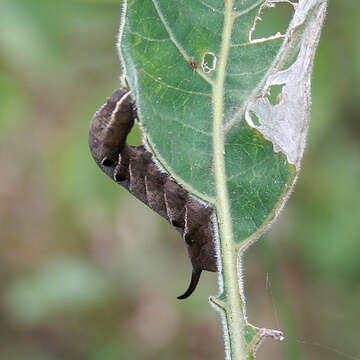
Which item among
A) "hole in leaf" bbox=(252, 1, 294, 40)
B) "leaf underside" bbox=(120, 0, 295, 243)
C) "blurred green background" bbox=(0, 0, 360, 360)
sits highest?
"hole in leaf" bbox=(252, 1, 294, 40)

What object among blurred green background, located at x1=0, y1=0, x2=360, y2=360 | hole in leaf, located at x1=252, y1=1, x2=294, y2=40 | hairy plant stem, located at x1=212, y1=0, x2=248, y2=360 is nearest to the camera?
hairy plant stem, located at x1=212, y1=0, x2=248, y2=360

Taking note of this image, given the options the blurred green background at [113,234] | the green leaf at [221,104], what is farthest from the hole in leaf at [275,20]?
the green leaf at [221,104]

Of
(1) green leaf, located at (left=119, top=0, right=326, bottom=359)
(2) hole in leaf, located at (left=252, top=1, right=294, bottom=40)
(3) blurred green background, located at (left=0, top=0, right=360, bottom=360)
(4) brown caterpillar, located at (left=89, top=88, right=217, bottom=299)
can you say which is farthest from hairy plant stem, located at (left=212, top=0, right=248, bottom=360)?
(3) blurred green background, located at (left=0, top=0, right=360, bottom=360)

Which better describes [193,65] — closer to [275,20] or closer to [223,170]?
[223,170]

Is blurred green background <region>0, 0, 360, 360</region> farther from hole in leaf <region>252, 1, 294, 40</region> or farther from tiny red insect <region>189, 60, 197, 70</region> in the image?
tiny red insect <region>189, 60, 197, 70</region>

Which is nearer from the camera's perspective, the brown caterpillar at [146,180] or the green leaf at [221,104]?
the green leaf at [221,104]

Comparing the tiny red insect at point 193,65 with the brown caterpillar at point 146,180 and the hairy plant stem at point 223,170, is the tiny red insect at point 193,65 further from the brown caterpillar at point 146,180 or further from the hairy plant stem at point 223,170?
the brown caterpillar at point 146,180

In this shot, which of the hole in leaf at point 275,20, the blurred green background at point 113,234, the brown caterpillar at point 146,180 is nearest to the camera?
the brown caterpillar at point 146,180
